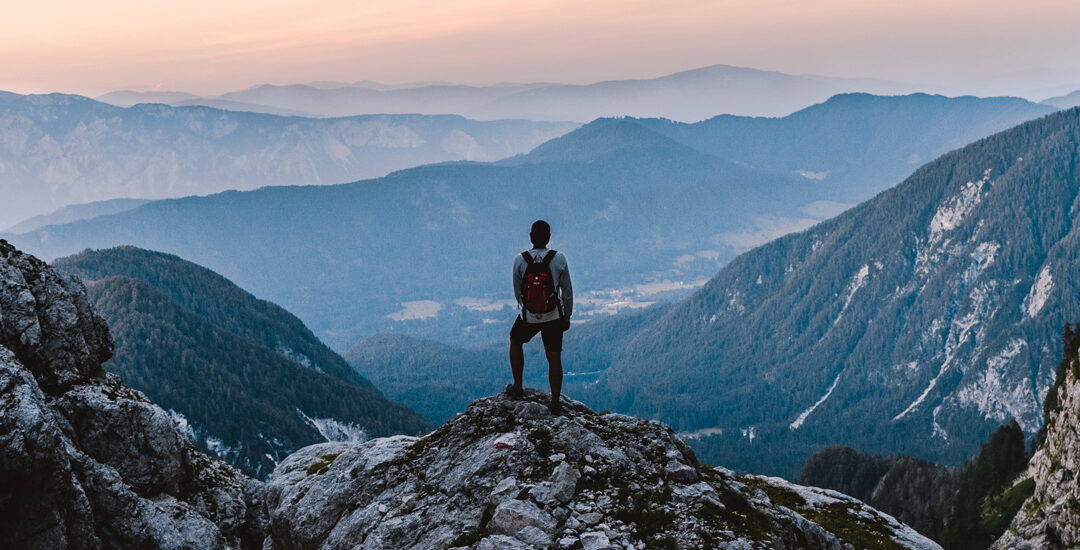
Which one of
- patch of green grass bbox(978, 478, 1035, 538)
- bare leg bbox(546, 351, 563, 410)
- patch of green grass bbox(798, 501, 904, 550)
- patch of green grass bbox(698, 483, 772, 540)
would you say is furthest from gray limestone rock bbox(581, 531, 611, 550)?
patch of green grass bbox(978, 478, 1035, 538)

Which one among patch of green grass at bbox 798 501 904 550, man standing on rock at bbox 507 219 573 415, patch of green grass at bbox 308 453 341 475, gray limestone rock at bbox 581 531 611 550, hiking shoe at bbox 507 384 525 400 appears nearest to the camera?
gray limestone rock at bbox 581 531 611 550

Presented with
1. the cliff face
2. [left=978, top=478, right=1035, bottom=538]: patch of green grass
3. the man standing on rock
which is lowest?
[left=978, top=478, right=1035, bottom=538]: patch of green grass

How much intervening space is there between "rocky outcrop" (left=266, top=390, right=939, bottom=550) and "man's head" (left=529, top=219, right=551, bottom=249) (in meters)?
5.51

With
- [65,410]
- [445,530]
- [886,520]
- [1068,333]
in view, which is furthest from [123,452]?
[1068,333]

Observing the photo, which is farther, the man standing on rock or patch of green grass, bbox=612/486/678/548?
the man standing on rock

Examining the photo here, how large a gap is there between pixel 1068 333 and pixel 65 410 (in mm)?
159075

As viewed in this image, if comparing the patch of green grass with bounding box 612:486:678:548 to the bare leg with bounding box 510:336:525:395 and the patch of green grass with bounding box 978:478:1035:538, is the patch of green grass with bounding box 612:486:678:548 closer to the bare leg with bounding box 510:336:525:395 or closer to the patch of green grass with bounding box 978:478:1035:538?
the bare leg with bounding box 510:336:525:395

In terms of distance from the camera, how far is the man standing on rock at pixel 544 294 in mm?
25531

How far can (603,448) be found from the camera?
2538cm

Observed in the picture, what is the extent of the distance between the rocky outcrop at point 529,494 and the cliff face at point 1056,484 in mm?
74880

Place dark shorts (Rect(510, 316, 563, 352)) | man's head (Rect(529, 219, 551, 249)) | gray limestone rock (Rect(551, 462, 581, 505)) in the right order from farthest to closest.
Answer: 1. dark shorts (Rect(510, 316, 563, 352))
2. man's head (Rect(529, 219, 551, 249))
3. gray limestone rock (Rect(551, 462, 581, 505))

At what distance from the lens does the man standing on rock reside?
2553 cm

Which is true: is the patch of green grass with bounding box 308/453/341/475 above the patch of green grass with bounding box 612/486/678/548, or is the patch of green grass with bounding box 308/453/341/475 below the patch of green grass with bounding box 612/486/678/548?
below

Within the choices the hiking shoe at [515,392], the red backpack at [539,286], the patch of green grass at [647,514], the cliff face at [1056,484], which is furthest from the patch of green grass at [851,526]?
the cliff face at [1056,484]
